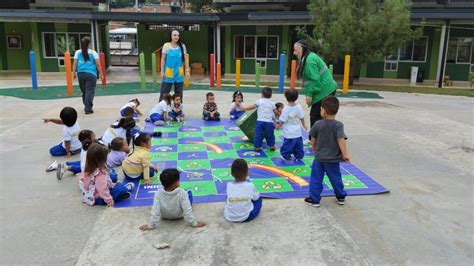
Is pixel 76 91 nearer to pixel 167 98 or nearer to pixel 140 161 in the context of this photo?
pixel 167 98

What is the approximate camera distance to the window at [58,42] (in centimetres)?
2089

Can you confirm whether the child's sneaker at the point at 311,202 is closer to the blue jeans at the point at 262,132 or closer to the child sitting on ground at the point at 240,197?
the child sitting on ground at the point at 240,197

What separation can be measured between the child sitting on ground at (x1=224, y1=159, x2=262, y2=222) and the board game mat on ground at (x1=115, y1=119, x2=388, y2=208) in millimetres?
540

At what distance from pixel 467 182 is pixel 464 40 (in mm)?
17351

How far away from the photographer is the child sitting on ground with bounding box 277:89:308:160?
5.90 meters

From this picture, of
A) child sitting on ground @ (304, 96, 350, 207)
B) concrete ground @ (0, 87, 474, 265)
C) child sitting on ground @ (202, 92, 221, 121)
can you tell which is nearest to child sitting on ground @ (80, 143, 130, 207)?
concrete ground @ (0, 87, 474, 265)

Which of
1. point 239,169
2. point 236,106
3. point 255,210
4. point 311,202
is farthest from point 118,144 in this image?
point 236,106

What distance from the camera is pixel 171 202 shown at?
388 centimetres

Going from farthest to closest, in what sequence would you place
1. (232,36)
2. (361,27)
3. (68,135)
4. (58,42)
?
(232,36) → (58,42) → (361,27) → (68,135)

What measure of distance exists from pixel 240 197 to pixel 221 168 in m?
1.62

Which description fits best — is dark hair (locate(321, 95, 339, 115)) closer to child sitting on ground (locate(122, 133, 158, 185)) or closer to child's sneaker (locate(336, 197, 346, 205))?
child's sneaker (locate(336, 197, 346, 205))

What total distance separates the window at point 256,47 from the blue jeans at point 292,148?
1607 centimetres

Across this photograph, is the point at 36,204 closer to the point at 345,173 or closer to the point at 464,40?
the point at 345,173

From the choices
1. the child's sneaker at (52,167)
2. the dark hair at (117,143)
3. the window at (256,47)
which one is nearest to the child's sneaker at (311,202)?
the dark hair at (117,143)
